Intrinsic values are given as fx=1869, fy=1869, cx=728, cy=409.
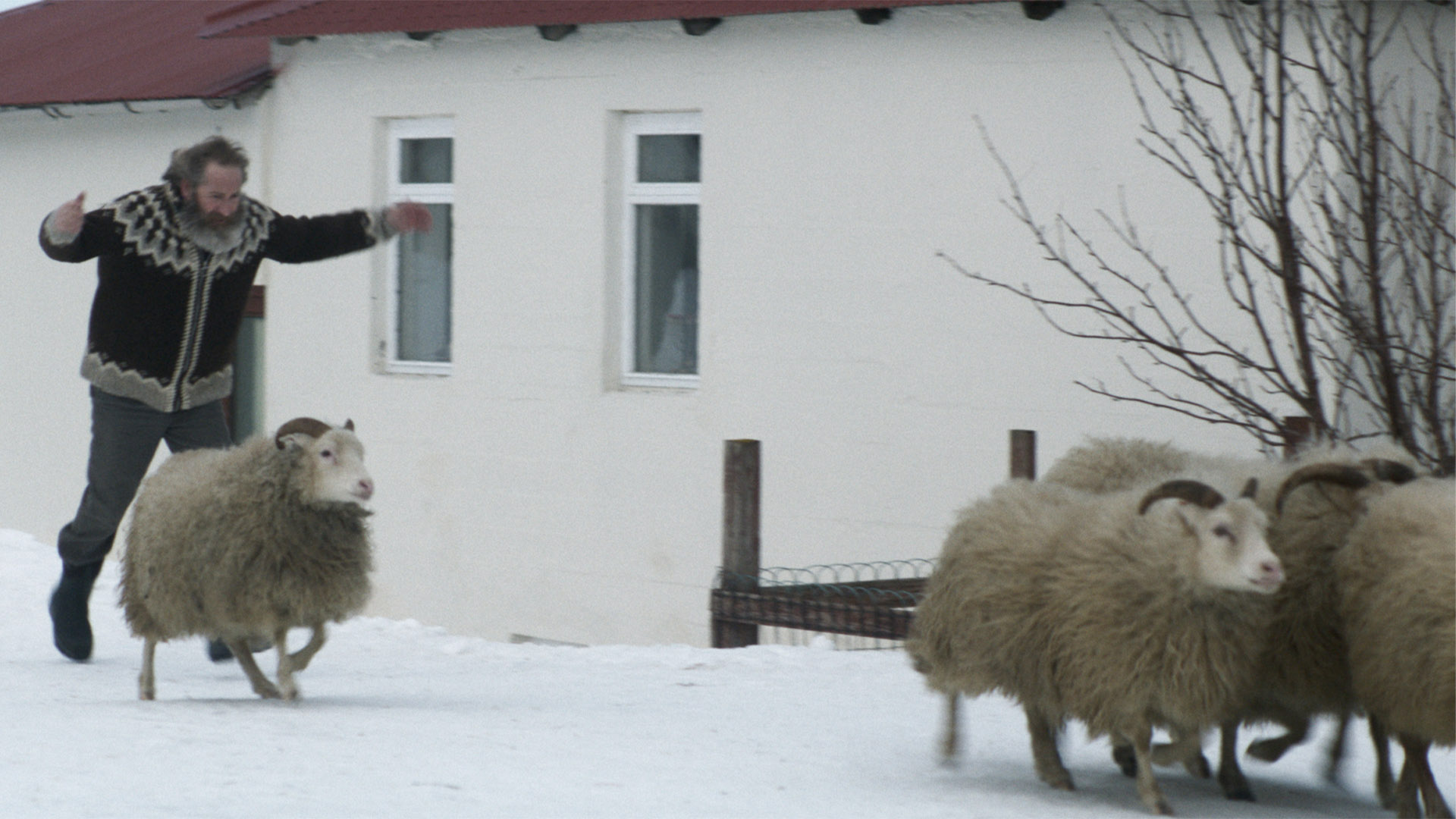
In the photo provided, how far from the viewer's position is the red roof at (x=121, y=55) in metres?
12.1

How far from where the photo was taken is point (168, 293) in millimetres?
6648

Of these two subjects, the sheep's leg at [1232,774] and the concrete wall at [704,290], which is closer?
the sheep's leg at [1232,774]

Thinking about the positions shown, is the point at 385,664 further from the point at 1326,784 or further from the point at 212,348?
the point at 1326,784

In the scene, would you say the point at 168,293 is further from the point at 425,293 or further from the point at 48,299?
the point at 48,299

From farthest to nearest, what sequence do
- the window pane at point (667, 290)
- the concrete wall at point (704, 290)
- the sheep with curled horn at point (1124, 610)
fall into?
1. the window pane at point (667, 290)
2. the concrete wall at point (704, 290)
3. the sheep with curled horn at point (1124, 610)

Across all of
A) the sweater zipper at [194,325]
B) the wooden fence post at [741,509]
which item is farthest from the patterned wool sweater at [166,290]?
the wooden fence post at [741,509]

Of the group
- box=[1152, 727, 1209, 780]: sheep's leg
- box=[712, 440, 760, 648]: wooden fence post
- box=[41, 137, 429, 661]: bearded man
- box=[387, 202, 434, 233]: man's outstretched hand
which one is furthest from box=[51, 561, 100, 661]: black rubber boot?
box=[1152, 727, 1209, 780]: sheep's leg

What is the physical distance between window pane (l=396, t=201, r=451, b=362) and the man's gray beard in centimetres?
480

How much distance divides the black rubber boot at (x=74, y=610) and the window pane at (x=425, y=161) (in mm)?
4690

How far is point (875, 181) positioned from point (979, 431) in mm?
1373

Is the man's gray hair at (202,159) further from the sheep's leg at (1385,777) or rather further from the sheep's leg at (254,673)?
the sheep's leg at (1385,777)

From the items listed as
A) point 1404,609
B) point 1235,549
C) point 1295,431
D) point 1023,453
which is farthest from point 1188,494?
point 1023,453

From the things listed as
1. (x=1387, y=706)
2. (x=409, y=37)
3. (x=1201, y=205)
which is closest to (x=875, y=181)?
(x=1201, y=205)

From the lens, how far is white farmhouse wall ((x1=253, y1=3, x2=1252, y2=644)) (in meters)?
8.77
